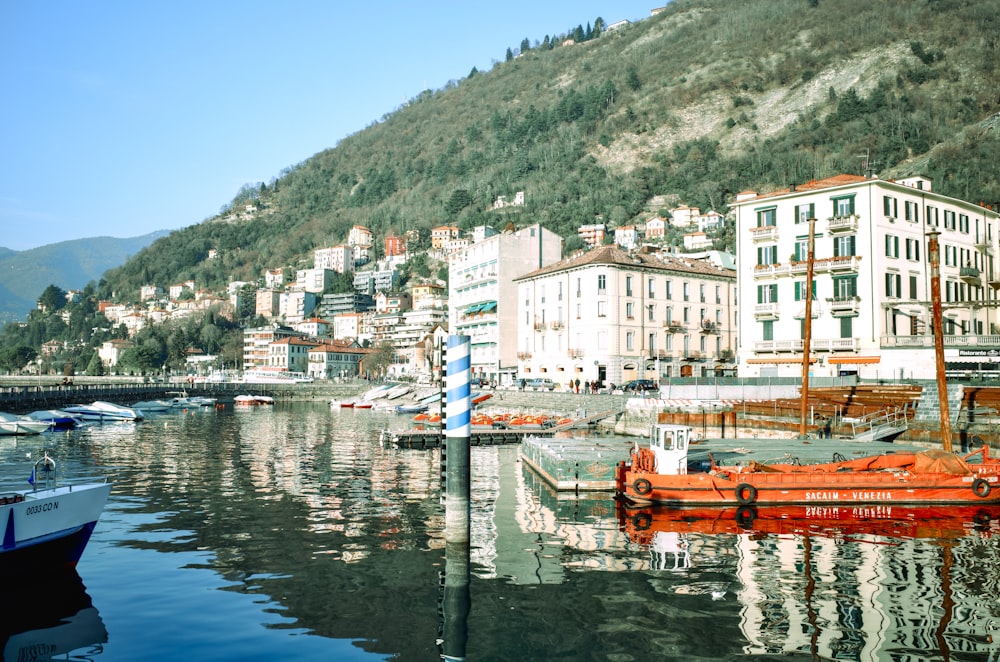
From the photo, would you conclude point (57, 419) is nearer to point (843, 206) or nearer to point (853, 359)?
point (853, 359)

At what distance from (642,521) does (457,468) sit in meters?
9.84

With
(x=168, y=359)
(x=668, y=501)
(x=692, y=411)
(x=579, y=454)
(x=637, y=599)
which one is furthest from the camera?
(x=168, y=359)

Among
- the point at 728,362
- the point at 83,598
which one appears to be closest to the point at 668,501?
the point at 83,598

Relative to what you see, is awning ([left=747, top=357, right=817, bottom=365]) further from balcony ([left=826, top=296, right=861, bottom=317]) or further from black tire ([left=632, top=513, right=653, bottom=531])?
black tire ([left=632, top=513, right=653, bottom=531])

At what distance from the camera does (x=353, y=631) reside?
12617mm

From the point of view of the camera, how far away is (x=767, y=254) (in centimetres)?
5497

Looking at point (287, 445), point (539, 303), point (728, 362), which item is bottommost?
point (287, 445)

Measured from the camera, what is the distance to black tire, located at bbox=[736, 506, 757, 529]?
22.1m

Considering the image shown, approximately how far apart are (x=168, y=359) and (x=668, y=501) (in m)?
181

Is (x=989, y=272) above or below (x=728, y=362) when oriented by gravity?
above

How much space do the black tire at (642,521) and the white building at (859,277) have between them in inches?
1232

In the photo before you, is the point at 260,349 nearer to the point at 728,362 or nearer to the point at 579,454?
the point at 728,362

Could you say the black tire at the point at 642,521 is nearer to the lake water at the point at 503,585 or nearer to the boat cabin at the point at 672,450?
the lake water at the point at 503,585

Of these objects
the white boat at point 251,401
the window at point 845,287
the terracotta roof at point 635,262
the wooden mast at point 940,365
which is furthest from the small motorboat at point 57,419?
the wooden mast at point 940,365
